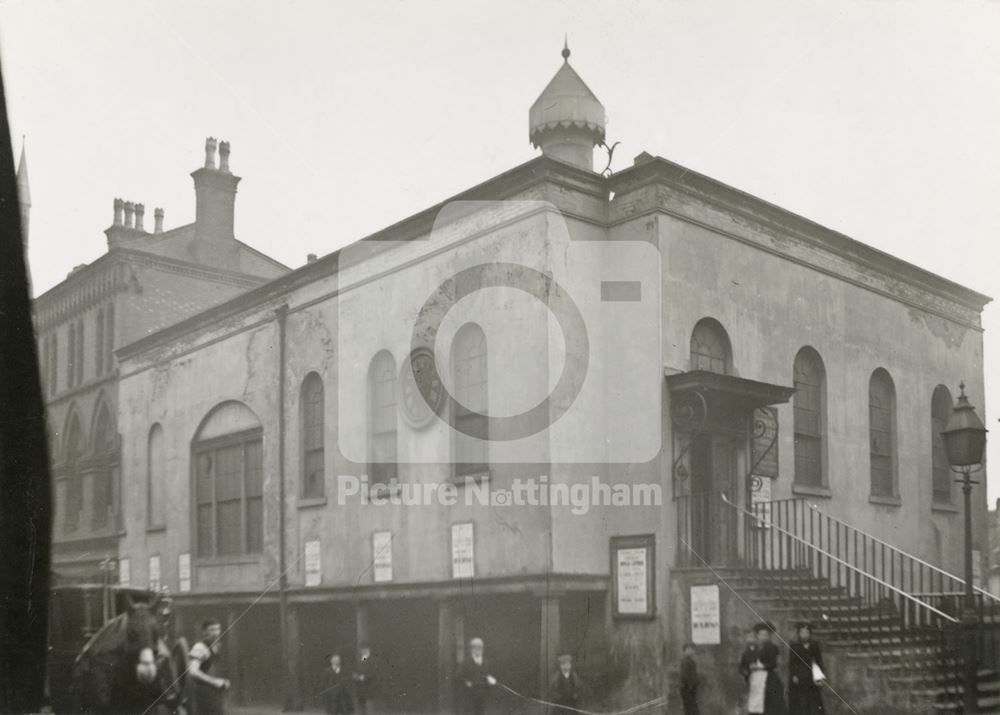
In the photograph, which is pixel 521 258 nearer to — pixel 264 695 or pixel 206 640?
pixel 206 640

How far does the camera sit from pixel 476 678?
14742 millimetres

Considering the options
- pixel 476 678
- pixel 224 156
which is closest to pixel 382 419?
pixel 476 678

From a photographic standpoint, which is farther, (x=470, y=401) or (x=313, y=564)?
(x=313, y=564)

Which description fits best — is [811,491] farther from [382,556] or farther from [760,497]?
[382,556]

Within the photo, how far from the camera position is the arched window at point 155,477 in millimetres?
22297

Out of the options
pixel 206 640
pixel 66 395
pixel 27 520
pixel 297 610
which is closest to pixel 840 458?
pixel 297 610

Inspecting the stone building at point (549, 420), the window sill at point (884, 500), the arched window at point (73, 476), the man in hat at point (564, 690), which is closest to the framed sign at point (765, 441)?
the stone building at point (549, 420)

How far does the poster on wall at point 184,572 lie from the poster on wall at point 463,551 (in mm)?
6952

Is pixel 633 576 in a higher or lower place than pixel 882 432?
lower

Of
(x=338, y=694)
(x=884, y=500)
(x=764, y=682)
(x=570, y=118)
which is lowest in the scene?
(x=338, y=694)

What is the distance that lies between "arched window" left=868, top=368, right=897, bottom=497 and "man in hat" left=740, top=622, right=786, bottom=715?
6.80m

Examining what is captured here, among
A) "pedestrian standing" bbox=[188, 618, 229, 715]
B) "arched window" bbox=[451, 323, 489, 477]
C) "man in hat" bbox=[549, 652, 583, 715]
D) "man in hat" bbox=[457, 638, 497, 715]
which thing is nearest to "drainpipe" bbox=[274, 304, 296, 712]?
"arched window" bbox=[451, 323, 489, 477]

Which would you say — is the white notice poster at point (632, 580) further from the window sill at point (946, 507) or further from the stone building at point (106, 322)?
the stone building at point (106, 322)

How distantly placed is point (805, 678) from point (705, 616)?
5.15 feet
